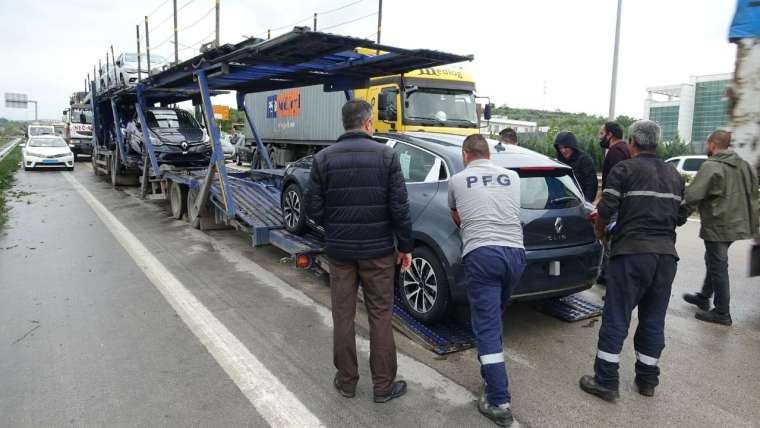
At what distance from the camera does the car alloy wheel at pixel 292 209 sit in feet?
21.2

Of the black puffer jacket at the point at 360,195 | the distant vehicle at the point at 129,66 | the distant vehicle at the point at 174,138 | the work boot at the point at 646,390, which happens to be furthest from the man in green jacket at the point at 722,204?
the distant vehicle at the point at 129,66

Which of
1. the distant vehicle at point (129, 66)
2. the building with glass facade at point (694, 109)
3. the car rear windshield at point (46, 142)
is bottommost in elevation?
the car rear windshield at point (46, 142)

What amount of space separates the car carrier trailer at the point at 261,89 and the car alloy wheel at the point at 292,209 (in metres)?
0.15

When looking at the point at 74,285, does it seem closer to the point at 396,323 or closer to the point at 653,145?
the point at 396,323

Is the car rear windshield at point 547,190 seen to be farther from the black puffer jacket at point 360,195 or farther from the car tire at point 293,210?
the car tire at point 293,210

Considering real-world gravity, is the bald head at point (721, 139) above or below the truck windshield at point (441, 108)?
below

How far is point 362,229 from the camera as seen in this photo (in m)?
3.33

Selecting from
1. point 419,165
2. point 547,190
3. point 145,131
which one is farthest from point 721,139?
point 145,131

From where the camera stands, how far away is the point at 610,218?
11.9ft

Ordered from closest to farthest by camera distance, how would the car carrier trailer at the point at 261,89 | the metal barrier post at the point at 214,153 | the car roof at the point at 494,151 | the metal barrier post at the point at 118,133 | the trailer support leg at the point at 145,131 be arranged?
the car roof at the point at 494,151, the car carrier trailer at the point at 261,89, the metal barrier post at the point at 214,153, the trailer support leg at the point at 145,131, the metal barrier post at the point at 118,133

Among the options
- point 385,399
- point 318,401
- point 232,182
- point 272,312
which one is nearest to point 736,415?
point 385,399

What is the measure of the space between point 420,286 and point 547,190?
1353 millimetres

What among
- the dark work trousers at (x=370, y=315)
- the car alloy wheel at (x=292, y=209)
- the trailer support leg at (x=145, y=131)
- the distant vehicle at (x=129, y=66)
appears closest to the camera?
the dark work trousers at (x=370, y=315)

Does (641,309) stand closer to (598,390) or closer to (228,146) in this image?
(598,390)
